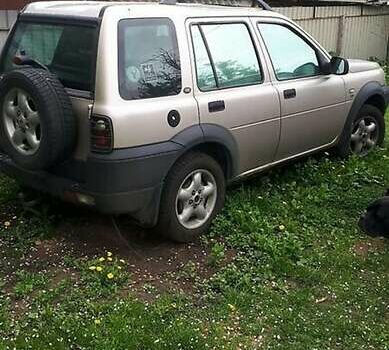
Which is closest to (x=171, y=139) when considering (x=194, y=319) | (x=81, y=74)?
(x=81, y=74)

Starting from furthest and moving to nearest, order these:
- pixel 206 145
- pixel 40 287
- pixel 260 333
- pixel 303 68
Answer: pixel 303 68 → pixel 206 145 → pixel 40 287 → pixel 260 333

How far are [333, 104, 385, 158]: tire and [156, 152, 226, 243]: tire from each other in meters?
2.05

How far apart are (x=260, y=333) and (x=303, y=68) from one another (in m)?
2.89

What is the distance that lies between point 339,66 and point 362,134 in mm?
1089

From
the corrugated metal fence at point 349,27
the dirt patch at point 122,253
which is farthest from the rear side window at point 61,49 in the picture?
the corrugated metal fence at point 349,27

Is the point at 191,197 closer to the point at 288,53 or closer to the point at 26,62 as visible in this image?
the point at 26,62

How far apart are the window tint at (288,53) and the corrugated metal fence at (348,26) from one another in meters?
5.61

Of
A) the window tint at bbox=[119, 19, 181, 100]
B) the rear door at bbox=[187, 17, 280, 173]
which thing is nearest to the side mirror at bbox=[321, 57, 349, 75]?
the rear door at bbox=[187, 17, 280, 173]

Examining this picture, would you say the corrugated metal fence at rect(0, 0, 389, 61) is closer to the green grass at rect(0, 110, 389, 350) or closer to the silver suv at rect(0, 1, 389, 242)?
the silver suv at rect(0, 1, 389, 242)

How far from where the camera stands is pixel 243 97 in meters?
4.93

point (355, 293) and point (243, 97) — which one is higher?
point (243, 97)

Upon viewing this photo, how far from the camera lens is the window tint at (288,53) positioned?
17.6 feet

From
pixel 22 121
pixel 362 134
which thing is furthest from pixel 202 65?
pixel 362 134

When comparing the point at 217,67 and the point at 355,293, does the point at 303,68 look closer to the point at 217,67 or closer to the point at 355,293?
the point at 217,67
